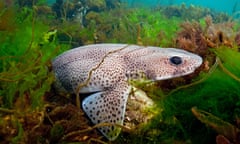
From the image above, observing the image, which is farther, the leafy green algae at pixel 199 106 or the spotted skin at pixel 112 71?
the spotted skin at pixel 112 71

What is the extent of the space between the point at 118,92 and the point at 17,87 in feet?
3.92

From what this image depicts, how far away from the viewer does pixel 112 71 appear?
405 cm

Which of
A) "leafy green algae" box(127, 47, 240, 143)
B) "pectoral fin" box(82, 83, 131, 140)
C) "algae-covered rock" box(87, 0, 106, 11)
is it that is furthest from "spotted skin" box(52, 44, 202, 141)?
"algae-covered rock" box(87, 0, 106, 11)

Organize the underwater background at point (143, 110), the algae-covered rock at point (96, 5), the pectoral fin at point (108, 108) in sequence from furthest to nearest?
the algae-covered rock at point (96, 5) → the pectoral fin at point (108, 108) → the underwater background at point (143, 110)

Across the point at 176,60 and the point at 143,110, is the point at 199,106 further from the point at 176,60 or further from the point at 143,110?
the point at 176,60

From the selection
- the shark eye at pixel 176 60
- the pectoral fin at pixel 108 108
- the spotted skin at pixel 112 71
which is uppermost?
the shark eye at pixel 176 60

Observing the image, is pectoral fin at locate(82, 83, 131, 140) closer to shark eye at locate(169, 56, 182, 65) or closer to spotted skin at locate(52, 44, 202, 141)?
spotted skin at locate(52, 44, 202, 141)

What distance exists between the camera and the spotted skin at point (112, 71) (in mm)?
3562

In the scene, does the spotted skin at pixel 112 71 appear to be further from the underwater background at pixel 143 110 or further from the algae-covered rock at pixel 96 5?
the algae-covered rock at pixel 96 5

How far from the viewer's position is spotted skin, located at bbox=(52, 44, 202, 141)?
356 cm

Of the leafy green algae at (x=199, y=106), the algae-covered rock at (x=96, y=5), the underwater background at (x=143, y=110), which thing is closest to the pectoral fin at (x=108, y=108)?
the underwater background at (x=143, y=110)

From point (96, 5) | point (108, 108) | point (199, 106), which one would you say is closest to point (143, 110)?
point (108, 108)

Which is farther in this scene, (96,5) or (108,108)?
(96,5)

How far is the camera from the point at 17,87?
337 cm
